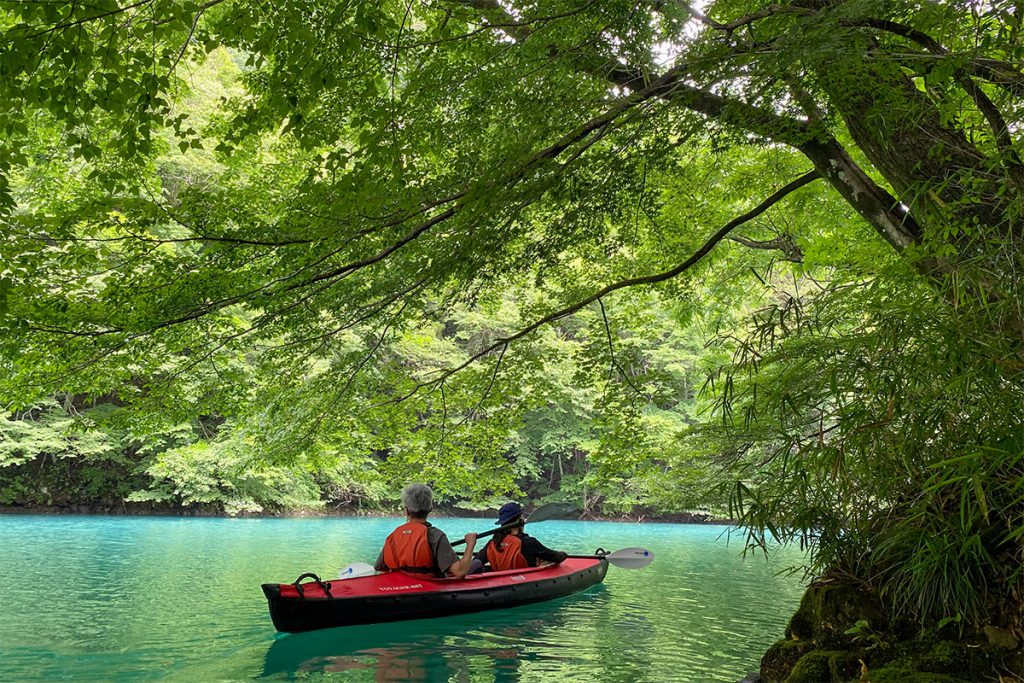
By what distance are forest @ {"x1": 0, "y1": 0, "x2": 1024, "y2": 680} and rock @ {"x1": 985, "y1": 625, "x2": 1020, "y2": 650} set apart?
20 millimetres

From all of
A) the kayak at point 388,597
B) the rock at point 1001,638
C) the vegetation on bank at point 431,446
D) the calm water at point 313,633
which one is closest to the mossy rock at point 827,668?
the rock at point 1001,638

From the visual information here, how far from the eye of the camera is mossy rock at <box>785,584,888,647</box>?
13.0 feet

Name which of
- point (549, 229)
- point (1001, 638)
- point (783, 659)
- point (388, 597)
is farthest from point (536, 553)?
point (1001, 638)

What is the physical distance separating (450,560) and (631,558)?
13.7 ft

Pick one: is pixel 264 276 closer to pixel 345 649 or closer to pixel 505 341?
pixel 505 341

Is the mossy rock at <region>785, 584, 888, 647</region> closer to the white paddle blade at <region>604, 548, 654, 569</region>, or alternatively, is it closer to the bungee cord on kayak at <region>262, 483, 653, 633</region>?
the bungee cord on kayak at <region>262, 483, 653, 633</region>

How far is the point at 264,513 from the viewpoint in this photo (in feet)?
76.2

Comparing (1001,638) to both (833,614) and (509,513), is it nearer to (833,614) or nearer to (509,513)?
(833,614)

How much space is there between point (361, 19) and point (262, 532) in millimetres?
15795

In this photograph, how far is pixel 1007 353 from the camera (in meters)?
2.99

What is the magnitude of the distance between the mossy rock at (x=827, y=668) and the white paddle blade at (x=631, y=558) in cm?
660

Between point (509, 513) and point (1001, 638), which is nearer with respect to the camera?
point (1001, 638)

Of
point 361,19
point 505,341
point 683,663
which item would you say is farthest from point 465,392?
point 361,19

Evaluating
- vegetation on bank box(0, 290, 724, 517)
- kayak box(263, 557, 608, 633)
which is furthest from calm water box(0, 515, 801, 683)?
vegetation on bank box(0, 290, 724, 517)
